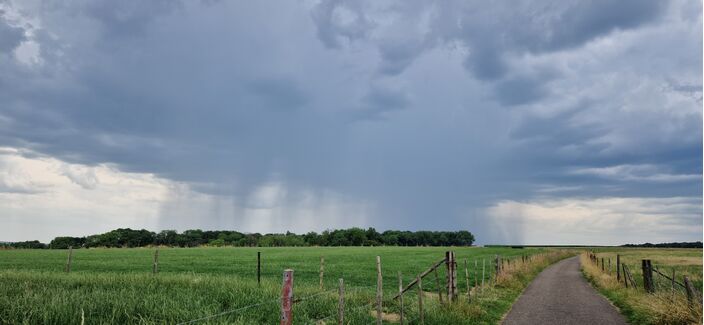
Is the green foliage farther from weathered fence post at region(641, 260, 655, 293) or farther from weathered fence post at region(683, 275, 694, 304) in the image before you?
weathered fence post at region(683, 275, 694, 304)

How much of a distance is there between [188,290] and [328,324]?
5564 mm

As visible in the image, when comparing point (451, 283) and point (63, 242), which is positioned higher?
point (451, 283)

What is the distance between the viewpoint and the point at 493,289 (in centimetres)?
2692

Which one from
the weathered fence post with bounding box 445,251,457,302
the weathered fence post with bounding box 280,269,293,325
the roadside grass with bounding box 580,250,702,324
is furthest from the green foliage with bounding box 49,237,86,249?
the weathered fence post with bounding box 280,269,293,325

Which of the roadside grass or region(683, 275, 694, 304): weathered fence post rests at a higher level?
region(683, 275, 694, 304): weathered fence post

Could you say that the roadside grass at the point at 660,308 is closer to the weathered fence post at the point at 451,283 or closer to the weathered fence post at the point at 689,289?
the weathered fence post at the point at 689,289

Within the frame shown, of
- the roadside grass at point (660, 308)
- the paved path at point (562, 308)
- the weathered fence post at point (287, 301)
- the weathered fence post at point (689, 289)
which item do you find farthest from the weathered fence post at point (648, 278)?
the weathered fence post at point (287, 301)

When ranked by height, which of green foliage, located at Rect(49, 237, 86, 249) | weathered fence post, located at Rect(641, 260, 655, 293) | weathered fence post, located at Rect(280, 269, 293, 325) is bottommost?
green foliage, located at Rect(49, 237, 86, 249)

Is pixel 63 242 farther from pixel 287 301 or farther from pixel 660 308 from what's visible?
pixel 287 301

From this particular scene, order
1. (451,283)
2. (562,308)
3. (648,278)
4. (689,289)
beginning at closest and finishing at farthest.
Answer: (689,289) < (451,283) < (562,308) < (648,278)

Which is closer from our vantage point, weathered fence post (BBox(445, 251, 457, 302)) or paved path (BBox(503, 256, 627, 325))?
paved path (BBox(503, 256, 627, 325))

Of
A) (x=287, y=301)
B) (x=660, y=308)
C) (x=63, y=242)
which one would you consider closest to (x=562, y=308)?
(x=660, y=308)

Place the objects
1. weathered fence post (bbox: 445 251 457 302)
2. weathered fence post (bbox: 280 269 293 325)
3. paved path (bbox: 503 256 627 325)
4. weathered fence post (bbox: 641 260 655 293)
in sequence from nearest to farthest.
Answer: weathered fence post (bbox: 280 269 293 325) → paved path (bbox: 503 256 627 325) → weathered fence post (bbox: 445 251 457 302) → weathered fence post (bbox: 641 260 655 293)

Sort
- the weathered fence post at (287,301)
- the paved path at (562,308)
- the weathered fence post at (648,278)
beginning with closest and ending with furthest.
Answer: the weathered fence post at (287,301) < the paved path at (562,308) < the weathered fence post at (648,278)
